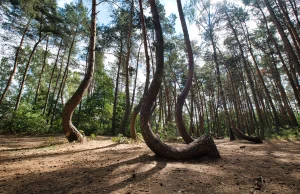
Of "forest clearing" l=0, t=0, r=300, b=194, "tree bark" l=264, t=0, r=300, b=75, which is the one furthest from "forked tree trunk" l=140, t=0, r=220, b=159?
"tree bark" l=264, t=0, r=300, b=75

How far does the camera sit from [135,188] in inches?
99.5

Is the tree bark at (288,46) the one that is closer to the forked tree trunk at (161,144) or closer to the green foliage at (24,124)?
the forked tree trunk at (161,144)

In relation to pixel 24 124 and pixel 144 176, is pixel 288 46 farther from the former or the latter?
pixel 24 124

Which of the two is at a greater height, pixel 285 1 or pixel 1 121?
pixel 285 1

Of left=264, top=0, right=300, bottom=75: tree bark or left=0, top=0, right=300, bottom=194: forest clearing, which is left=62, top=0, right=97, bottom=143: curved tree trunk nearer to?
left=0, top=0, right=300, bottom=194: forest clearing

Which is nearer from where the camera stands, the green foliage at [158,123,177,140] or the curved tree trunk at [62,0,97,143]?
the curved tree trunk at [62,0,97,143]

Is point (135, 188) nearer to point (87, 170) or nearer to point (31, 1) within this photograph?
point (87, 170)

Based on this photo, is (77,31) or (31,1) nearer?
(31,1)

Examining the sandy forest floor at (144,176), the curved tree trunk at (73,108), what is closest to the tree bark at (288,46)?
the sandy forest floor at (144,176)

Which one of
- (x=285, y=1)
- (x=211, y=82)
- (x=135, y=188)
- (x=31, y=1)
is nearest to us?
(x=135, y=188)

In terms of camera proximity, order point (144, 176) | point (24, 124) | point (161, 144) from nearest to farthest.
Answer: point (144, 176) → point (161, 144) → point (24, 124)

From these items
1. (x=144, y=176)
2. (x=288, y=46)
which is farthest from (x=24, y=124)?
(x=288, y=46)

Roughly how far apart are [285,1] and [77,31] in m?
18.6

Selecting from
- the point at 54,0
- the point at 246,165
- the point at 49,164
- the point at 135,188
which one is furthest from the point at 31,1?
the point at 246,165
